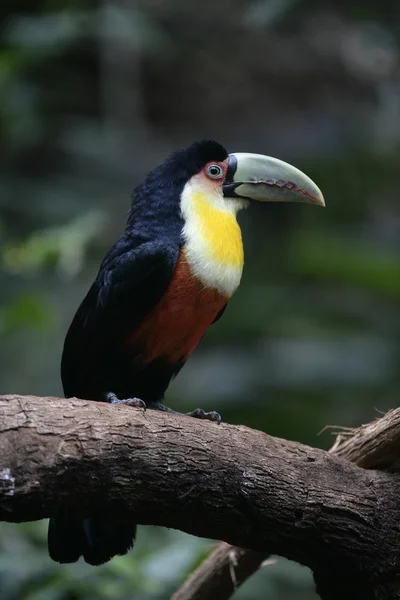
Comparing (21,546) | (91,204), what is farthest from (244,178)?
(91,204)

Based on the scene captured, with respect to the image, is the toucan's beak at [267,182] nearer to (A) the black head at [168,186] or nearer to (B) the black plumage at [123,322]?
(A) the black head at [168,186]

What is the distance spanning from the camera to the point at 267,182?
394 cm

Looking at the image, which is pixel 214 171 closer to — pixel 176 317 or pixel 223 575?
pixel 176 317

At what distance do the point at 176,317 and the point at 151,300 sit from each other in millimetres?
137

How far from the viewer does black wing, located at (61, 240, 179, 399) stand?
11.4 ft

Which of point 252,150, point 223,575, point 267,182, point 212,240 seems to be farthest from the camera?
point 252,150

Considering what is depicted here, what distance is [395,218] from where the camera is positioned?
9.02m

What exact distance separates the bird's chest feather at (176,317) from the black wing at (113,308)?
0.04m

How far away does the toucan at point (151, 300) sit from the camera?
11.3 ft

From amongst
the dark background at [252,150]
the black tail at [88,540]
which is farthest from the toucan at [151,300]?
the dark background at [252,150]

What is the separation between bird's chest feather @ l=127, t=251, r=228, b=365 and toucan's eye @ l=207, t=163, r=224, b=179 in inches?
22.9

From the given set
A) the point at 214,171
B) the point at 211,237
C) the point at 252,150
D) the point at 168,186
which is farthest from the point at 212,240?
the point at 252,150

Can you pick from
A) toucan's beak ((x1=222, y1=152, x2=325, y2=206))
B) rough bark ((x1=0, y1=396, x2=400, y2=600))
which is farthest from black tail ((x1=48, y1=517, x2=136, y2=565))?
toucan's beak ((x1=222, y1=152, x2=325, y2=206))

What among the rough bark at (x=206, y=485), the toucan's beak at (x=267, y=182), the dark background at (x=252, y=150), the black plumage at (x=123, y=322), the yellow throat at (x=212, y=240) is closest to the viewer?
the rough bark at (x=206, y=485)
